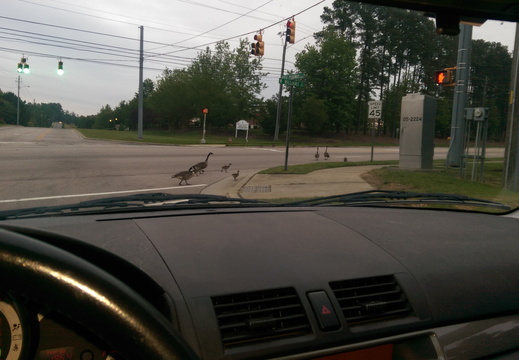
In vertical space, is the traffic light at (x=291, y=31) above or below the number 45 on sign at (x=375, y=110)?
above

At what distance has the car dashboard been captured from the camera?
1.29m

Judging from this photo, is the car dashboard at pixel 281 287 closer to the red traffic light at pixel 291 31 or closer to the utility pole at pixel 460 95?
the utility pole at pixel 460 95

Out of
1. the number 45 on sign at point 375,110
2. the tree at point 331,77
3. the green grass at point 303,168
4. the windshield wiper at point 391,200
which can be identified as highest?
the tree at point 331,77

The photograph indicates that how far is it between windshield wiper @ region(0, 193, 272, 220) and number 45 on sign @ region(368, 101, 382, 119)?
2.76 m

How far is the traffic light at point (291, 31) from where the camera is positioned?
474cm

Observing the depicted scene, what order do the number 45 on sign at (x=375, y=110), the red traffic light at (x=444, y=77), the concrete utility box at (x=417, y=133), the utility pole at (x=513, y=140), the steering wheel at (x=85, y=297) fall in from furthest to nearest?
the concrete utility box at (x=417, y=133)
the number 45 on sign at (x=375, y=110)
the red traffic light at (x=444, y=77)
the utility pole at (x=513, y=140)
the steering wheel at (x=85, y=297)

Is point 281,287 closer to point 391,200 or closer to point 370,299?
point 370,299

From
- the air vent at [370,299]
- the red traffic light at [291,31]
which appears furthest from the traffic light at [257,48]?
the air vent at [370,299]

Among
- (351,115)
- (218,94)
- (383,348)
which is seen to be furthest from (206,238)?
(218,94)

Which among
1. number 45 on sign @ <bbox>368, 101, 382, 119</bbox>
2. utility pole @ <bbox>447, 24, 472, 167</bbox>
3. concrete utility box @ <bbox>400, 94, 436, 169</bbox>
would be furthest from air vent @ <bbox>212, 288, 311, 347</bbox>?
concrete utility box @ <bbox>400, 94, 436, 169</bbox>

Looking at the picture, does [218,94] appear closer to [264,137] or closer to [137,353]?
[264,137]

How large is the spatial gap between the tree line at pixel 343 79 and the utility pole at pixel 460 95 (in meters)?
0.09

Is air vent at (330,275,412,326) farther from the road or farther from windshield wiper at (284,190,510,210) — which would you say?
the road

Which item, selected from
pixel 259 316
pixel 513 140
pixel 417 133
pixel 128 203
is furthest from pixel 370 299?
pixel 417 133
